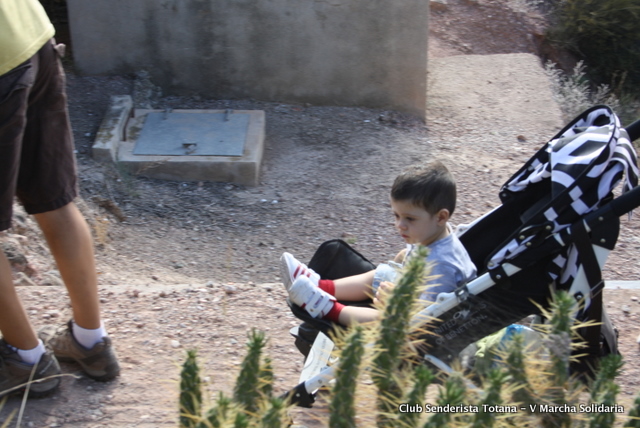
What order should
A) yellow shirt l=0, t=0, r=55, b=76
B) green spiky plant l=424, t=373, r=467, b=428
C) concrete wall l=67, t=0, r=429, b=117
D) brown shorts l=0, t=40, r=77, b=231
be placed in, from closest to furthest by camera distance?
green spiky plant l=424, t=373, r=467, b=428
yellow shirt l=0, t=0, r=55, b=76
brown shorts l=0, t=40, r=77, b=231
concrete wall l=67, t=0, r=429, b=117

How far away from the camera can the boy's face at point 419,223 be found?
117 inches

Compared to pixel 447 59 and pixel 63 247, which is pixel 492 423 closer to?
pixel 63 247

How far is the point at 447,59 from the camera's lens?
827 centimetres

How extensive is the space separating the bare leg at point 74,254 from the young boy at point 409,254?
803 mm

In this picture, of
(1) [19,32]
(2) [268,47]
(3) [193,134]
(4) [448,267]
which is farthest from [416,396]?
(2) [268,47]

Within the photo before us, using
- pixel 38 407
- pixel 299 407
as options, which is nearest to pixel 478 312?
pixel 299 407

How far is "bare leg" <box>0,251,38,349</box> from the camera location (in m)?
2.46

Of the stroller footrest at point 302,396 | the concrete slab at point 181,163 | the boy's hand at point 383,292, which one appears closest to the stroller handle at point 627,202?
the boy's hand at point 383,292

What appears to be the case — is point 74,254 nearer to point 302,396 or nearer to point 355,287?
point 302,396

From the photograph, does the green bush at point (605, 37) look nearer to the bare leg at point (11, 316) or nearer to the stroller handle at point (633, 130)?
the stroller handle at point (633, 130)

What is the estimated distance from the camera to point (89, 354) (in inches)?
109

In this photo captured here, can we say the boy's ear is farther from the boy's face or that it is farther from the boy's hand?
the boy's hand

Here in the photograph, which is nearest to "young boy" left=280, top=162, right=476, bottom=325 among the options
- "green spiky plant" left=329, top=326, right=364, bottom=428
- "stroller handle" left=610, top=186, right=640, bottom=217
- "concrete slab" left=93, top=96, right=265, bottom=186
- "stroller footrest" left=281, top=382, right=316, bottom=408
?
"stroller footrest" left=281, top=382, right=316, bottom=408

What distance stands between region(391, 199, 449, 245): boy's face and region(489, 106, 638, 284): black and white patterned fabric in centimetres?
34
